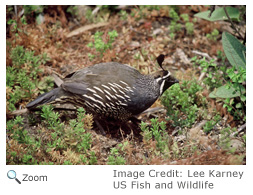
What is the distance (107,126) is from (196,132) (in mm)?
1478

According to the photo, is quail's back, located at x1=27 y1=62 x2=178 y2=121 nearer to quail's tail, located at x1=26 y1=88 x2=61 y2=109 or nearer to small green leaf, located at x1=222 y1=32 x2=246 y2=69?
quail's tail, located at x1=26 y1=88 x2=61 y2=109

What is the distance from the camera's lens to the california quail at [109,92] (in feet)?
17.7

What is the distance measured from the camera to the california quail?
5.40m

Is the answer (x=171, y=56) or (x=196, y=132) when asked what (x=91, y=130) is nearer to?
(x=196, y=132)

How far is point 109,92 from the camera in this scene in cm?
539
